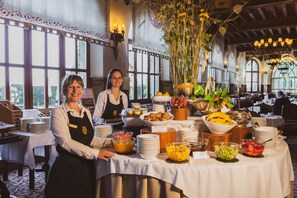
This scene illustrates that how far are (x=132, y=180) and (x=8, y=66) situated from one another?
3398mm

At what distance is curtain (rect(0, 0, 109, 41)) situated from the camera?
3.93 m

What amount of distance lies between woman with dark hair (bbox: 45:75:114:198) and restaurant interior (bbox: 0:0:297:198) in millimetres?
119

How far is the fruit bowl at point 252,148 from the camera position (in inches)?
73.6

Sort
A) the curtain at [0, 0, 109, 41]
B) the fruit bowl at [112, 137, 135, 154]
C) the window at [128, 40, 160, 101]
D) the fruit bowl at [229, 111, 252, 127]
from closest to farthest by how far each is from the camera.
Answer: the fruit bowl at [112, 137, 135, 154]
the fruit bowl at [229, 111, 252, 127]
the curtain at [0, 0, 109, 41]
the window at [128, 40, 160, 101]

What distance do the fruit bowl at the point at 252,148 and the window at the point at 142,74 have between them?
505 cm

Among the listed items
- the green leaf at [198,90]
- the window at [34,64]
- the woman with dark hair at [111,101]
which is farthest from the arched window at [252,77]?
the green leaf at [198,90]

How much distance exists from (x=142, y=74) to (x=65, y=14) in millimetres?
3239

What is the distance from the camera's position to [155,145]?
177 centimetres

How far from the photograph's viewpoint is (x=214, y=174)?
1.70 meters

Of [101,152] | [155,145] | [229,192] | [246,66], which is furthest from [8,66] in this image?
[246,66]

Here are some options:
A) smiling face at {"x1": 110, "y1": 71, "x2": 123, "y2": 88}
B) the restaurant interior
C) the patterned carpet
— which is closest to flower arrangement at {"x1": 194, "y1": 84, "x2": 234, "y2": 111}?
the restaurant interior

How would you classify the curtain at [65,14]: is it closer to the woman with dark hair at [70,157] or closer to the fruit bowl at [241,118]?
the woman with dark hair at [70,157]

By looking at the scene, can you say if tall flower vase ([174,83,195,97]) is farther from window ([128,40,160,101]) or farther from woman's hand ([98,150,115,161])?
window ([128,40,160,101])

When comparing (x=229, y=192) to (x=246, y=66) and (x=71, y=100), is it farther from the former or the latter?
(x=246, y=66)
